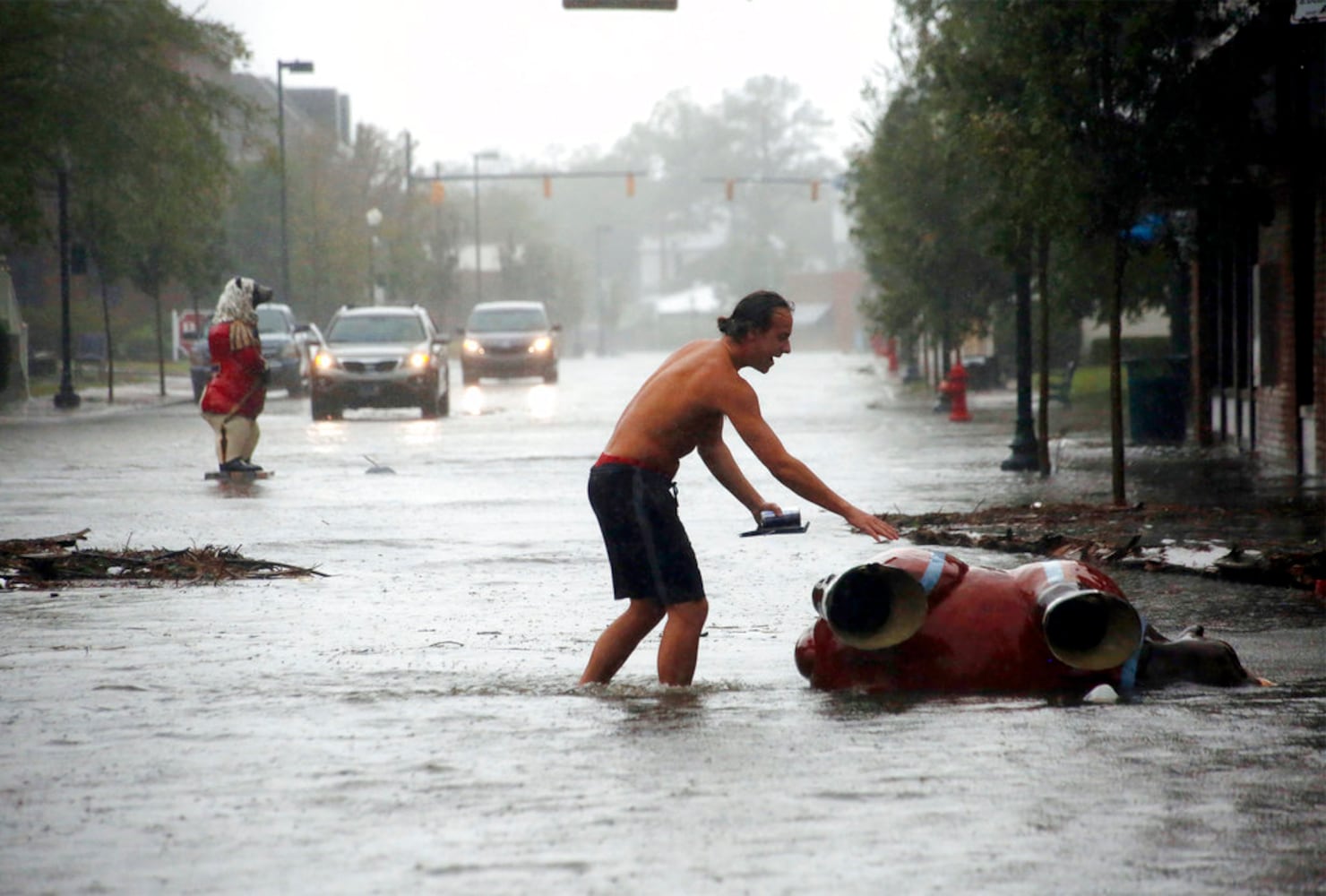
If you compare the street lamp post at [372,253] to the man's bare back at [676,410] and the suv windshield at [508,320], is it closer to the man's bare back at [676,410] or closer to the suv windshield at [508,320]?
the suv windshield at [508,320]

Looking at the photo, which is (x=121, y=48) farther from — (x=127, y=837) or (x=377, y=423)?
(x=127, y=837)

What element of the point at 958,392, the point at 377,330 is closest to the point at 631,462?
the point at 958,392

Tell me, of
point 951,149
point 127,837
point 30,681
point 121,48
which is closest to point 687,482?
point 951,149

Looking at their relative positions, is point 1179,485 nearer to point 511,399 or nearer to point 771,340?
point 771,340

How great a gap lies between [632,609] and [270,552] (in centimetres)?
601

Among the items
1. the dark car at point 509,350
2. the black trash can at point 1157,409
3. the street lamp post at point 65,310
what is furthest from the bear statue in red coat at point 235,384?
the dark car at point 509,350

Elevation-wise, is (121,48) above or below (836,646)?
above

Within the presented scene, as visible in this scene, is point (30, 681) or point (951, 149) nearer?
point (30, 681)

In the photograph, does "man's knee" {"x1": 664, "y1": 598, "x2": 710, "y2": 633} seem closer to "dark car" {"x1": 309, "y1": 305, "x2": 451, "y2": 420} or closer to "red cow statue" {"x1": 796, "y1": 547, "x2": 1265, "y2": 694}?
"red cow statue" {"x1": 796, "y1": 547, "x2": 1265, "y2": 694}

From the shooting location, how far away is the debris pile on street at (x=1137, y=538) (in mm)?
11922

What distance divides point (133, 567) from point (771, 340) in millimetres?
5709

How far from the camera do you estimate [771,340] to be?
8180 millimetres

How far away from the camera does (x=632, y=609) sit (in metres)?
8.31

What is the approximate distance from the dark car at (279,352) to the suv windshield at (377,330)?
227 inches
